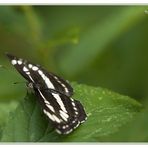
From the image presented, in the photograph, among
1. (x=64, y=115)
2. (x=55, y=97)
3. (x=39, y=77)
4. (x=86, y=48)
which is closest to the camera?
(x=64, y=115)

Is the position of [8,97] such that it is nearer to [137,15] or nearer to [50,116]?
[137,15]

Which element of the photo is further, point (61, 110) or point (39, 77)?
point (39, 77)

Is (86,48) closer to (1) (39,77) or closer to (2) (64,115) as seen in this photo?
(1) (39,77)

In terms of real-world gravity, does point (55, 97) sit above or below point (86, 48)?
above

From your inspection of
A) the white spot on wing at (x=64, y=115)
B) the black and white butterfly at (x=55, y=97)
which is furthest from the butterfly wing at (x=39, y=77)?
the white spot on wing at (x=64, y=115)

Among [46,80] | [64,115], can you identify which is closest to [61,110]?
[64,115]

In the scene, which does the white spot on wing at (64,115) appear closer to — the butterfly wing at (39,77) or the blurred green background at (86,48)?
the butterfly wing at (39,77)

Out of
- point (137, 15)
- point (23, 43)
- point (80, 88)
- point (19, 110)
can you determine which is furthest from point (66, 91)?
point (23, 43)
